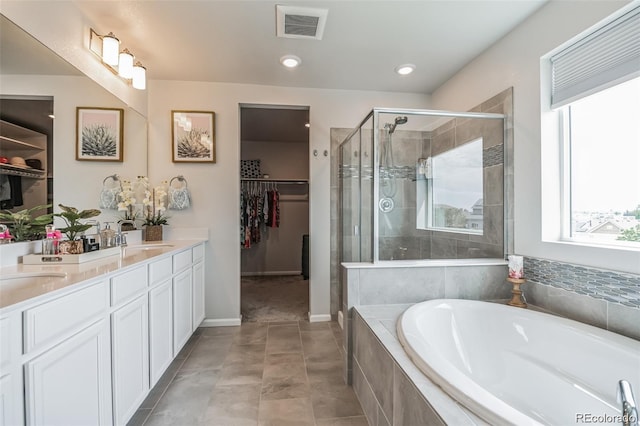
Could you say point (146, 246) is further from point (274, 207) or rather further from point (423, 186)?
point (423, 186)

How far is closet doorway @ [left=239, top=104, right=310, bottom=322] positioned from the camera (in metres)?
4.53

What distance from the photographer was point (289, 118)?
13.1 ft

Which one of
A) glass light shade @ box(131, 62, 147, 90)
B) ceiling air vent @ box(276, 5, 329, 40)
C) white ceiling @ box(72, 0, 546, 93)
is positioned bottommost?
glass light shade @ box(131, 62, 147, 90)

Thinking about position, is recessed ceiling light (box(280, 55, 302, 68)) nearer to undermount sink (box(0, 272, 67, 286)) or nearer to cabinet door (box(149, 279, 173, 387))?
cabinet door (box(149, 279, 173, 387))

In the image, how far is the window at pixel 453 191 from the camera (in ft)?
7.90

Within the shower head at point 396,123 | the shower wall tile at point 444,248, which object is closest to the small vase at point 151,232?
the shower head at point 396,123

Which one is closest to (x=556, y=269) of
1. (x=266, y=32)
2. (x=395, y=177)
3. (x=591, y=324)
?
(x=591, y=324)

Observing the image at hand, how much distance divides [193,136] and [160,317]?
1.80 m

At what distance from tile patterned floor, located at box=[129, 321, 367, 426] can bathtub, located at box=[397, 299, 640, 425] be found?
677 mm

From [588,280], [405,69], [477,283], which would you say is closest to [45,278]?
[477,283]

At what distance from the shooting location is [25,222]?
1.47 metres

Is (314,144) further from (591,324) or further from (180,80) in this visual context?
(591,324)

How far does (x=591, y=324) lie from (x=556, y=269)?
33 centimetres

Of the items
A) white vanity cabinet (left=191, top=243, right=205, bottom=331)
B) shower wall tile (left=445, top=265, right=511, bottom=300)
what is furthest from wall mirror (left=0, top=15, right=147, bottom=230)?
shower wall tile (left=445, top=265, right=511, bottom=300)
